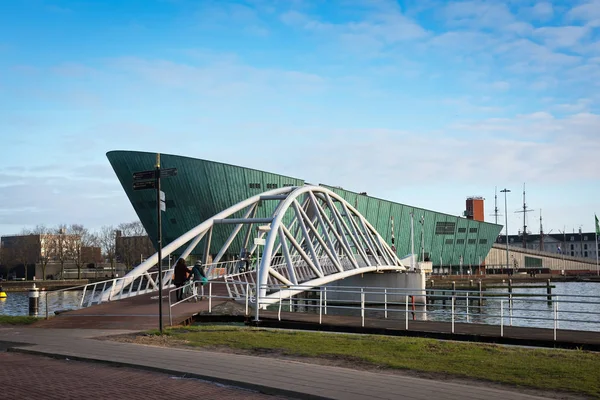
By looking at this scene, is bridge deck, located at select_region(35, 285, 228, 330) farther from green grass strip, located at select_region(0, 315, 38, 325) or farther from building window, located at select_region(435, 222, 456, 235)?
building window, located at select_region(435, 222, 456, 235)

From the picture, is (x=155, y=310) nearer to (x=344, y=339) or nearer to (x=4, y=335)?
(x=4, y=335)

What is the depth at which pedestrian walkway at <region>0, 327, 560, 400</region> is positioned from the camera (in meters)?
10.2

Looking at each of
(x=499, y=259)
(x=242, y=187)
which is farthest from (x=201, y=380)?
(x=499, y=259)

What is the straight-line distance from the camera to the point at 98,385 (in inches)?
433

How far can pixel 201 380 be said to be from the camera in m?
11.7

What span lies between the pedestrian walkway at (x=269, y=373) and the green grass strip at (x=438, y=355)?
3.88 feet

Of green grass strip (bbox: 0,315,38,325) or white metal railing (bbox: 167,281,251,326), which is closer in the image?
green grass strip (bbox: 0,315,38,325)

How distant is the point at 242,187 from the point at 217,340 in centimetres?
6670

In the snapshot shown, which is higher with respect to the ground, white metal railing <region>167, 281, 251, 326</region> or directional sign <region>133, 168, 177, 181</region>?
directional sign <region>133, 168, 177, 181</region>

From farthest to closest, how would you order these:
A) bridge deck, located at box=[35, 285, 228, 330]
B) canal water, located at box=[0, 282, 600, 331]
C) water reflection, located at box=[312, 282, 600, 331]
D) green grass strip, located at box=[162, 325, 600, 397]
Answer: bridge deck, located at box=[35, 285, 228, 330] < canal water, located at box=[0, 282, 600, 331] < water reflection, located at box=[312, 282, 600, 331] < green grass strip, located at box=[162, 325, 600, 397]

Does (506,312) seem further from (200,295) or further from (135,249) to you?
(135,249)

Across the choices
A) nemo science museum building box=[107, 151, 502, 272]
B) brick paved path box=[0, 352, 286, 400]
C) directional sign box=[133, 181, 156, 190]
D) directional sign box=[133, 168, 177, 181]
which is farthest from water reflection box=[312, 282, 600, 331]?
nemo science museum building box=[107, 151, 502, 272]

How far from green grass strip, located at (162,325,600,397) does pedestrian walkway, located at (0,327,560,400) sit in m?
1.18

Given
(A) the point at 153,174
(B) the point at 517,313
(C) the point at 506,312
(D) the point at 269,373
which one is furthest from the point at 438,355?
(B) the point at 517,313
